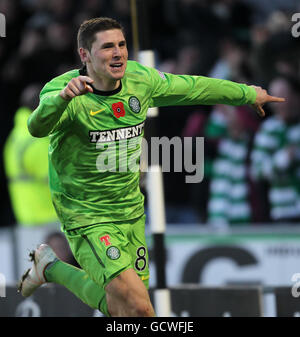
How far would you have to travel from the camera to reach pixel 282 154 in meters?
9.50

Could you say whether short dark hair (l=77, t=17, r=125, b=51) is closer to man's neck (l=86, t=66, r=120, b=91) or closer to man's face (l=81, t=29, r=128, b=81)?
man's face (l=81, t=29, r=128, b=81)

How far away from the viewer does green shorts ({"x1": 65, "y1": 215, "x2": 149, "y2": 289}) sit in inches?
244

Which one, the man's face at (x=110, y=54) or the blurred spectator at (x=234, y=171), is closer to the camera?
the man's face at (x=110, y=54)

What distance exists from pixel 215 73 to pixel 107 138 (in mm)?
4360

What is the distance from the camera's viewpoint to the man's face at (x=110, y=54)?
19.7ft

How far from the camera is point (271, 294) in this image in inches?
287

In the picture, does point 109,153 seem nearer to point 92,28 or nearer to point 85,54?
point 85,54

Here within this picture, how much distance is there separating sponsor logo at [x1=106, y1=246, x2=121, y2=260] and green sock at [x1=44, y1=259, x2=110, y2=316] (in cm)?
41

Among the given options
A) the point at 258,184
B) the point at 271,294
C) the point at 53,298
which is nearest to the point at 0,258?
the point at 53,298

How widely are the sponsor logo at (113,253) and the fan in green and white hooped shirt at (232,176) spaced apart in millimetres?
3795

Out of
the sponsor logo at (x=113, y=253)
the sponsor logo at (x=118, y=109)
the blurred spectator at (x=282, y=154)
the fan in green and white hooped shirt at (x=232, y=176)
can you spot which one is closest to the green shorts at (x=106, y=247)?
the sponsor logo at (x=113, y=253)

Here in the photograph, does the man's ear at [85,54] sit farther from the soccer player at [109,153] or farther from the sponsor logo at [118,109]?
the sponsor logo at [118,109]

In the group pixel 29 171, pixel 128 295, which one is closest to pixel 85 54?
pixel 128 295

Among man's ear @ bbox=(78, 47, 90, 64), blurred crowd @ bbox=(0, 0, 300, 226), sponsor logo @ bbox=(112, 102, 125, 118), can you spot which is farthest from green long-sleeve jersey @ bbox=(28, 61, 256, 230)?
blurred crowd @ bbox=(0, 0, 300, 226)
